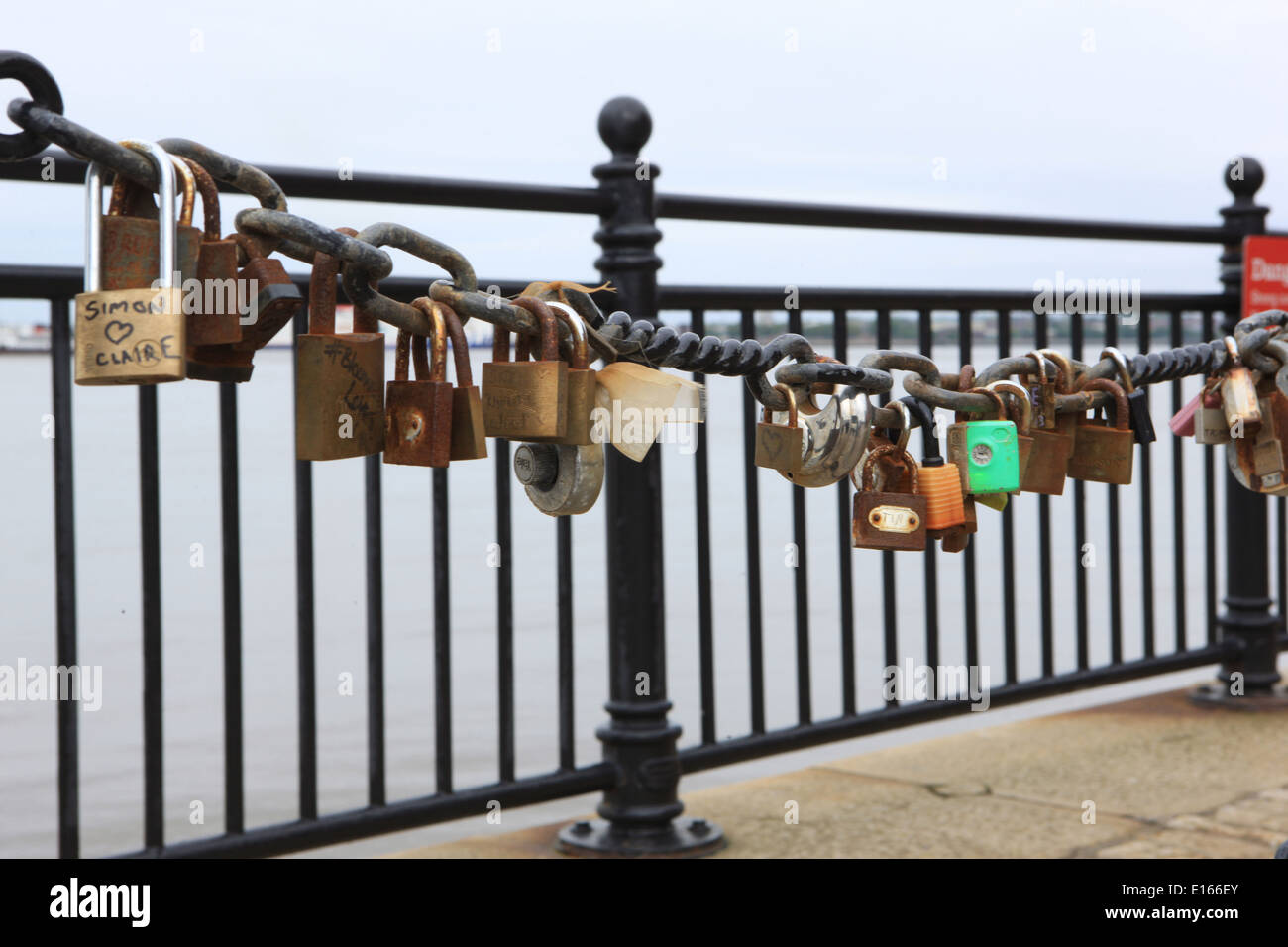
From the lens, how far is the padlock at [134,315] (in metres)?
0.73

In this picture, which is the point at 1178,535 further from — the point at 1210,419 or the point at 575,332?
the point at 575,332

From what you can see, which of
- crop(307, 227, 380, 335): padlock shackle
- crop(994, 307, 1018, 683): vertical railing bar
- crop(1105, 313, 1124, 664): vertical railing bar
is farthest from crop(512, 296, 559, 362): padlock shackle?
crop(1105, 313, 1124, 664): vertical railing bar

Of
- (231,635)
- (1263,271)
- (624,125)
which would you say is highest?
(624,125)

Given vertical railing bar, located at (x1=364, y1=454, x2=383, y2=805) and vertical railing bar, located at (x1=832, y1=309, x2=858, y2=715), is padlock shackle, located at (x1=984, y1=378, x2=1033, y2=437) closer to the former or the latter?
vertical railing bar, located at (x1=364, y1=454, x2=383, y2=805)

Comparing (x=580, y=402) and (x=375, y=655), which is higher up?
(x=580, y=402)

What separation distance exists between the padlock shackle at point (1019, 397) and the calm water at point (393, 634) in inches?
24.1

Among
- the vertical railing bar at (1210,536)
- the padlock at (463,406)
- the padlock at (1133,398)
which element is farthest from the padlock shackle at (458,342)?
the vertical railing bar at (1210,536)

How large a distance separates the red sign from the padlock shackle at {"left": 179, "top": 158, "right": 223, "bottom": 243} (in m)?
4.21

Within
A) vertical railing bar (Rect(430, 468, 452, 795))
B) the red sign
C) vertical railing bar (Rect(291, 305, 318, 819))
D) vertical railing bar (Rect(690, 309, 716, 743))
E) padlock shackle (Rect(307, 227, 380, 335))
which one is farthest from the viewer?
the red sign

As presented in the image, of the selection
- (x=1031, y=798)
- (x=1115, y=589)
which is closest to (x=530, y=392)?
(x=1031, y=798)

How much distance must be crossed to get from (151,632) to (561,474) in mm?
1768

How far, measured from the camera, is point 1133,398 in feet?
4.22

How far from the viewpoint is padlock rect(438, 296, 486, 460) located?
89cm

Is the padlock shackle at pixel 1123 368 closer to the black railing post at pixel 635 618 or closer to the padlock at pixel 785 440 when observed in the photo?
the padlock at pixel 785 440
